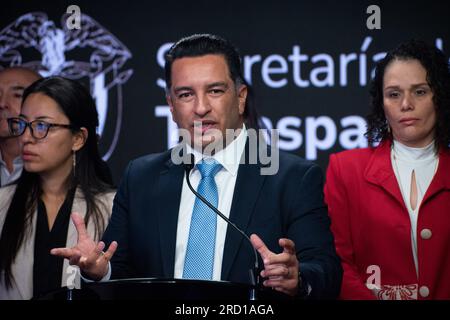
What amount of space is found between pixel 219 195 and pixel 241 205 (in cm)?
10

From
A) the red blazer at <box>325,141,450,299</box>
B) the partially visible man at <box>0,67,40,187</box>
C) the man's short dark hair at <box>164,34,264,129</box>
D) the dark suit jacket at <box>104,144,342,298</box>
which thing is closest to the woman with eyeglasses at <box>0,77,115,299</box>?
the dark suit jacket at <box>104,144,342,298</box>

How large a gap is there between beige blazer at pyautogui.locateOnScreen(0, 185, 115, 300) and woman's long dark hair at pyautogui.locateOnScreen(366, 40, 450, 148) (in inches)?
45.6

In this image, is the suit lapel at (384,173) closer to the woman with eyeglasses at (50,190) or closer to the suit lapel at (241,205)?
the suit lapel at (241,205)

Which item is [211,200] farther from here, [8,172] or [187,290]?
[8,172]

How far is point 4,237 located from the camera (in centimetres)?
320

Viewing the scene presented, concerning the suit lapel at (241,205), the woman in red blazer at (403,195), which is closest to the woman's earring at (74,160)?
the suit lapel at (241,205)

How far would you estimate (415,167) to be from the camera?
3074 millimetres

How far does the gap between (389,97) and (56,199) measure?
145cm

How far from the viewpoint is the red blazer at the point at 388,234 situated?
2.96m

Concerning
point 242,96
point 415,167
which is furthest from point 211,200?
point 415,167

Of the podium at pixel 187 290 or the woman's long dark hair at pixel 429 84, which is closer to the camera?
the podium at pixel 187 290

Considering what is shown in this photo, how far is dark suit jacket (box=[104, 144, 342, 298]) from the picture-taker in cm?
257

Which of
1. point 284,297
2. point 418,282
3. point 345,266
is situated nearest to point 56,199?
point 345,266
